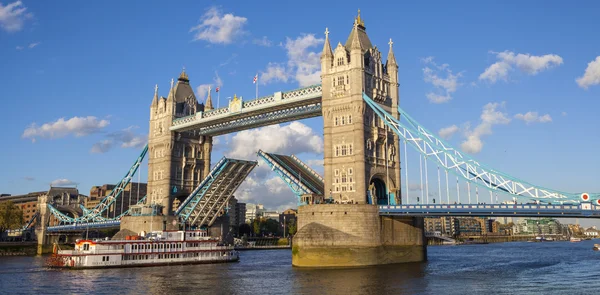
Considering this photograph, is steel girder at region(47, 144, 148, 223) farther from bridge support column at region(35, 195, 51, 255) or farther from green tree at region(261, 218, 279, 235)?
green tree at region(261, 218, 279, 235)

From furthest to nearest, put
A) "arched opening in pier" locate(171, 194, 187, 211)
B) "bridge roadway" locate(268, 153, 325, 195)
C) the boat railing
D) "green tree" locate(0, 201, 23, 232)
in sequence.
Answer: "green tree" locate(0, 201, 23, 232)
"arched opening in pier" locate(171, 194, 187, 211)
"bridge roadway" locate(268, 153, 325, 195)
the boat railing

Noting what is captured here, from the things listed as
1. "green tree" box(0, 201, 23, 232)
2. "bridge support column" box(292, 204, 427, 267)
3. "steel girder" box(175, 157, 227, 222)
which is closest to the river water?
"bridge support column" box(292, 204, 427, 267)

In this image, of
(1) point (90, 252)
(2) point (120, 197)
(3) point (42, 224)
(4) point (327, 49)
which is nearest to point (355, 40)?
(4) point (327, 49)

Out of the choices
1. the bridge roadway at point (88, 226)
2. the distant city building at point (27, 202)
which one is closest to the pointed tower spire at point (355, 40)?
the bridge roadway at point (88, 226)

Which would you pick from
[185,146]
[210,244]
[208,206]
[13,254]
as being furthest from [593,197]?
[13,254]

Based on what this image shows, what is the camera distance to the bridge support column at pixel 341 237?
55.1 meters

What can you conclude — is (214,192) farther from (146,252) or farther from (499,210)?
(499,210)

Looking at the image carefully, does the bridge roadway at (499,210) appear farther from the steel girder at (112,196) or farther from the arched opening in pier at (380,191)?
the steel girder at (112,196)

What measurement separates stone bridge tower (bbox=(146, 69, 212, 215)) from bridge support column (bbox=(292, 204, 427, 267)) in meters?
33.3

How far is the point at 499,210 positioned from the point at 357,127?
17263 millimetres

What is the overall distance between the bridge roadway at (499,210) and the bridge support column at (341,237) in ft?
7.98

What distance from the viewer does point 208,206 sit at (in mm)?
81938

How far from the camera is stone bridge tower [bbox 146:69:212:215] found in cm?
8531

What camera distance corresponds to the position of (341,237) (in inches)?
2185
